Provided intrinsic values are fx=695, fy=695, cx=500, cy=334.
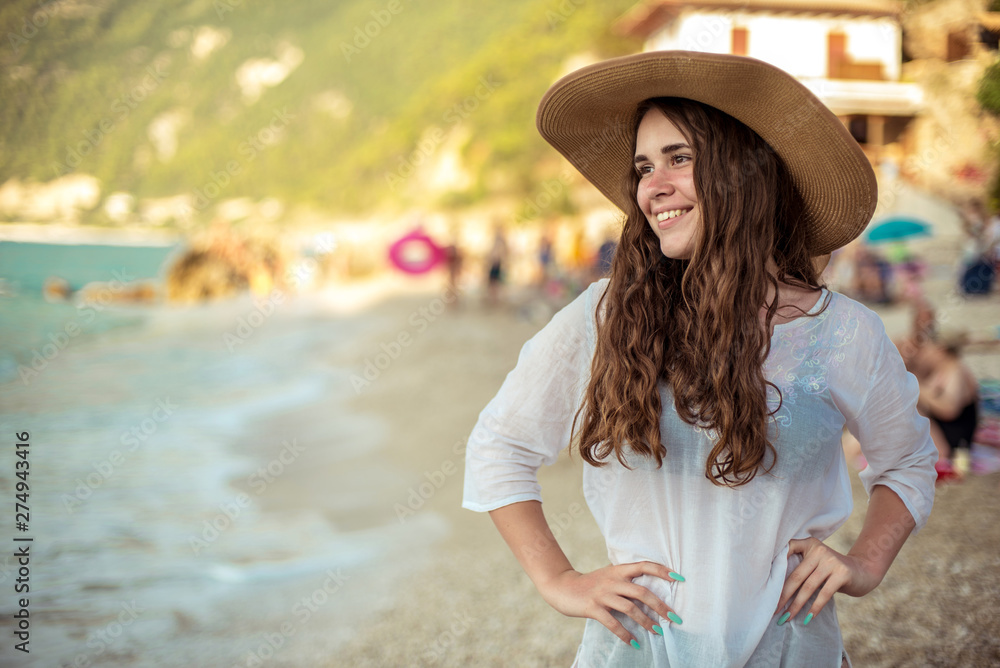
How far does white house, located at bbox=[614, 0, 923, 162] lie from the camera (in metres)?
18.0

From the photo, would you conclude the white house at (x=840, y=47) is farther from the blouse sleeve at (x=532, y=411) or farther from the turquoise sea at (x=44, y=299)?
the turquoise sea at (x=44, y=299)

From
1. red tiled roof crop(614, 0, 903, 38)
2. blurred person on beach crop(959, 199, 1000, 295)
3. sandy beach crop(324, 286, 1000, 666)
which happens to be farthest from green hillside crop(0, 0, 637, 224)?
sandy beach crop(324, 286, 1000, 666)

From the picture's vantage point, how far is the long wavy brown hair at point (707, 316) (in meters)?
1.12

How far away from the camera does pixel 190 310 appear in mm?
29422

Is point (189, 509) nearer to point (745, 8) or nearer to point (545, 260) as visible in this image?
point (545, 260)

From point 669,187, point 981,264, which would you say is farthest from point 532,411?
point 981,264

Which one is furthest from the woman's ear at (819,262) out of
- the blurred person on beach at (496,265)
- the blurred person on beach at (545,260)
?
the blurred person on beach at (545,260)

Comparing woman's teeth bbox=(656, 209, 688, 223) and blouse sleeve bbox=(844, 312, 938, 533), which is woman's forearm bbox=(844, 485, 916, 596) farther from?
woman's teeth bbox=(656, 209, 688, 223)

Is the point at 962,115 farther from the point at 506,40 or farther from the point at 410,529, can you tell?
the point at 506,40

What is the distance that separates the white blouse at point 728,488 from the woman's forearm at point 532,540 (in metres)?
0.03

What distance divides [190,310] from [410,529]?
2682cm

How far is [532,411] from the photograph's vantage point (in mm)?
1231

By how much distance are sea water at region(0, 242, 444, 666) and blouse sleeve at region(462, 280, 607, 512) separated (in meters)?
3.12

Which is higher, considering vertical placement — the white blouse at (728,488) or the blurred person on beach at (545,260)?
the blurred person on beach at (545,260)
